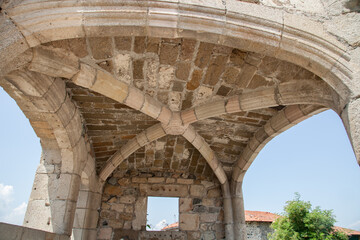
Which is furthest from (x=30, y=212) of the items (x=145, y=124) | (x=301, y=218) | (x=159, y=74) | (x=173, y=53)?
(x=301, y=218)

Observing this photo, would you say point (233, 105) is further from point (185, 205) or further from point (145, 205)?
point (145, 205)

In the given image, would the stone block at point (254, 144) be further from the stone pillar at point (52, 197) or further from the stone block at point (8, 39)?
the stone block at point (8, 39)

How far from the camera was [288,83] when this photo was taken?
2.63 meters

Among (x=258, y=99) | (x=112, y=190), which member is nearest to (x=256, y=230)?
(x=112, y=190)

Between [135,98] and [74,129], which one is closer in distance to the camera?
[135,98]

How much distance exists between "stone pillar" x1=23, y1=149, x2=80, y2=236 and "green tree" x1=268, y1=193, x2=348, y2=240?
262 inches

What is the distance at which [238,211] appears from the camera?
454 cm

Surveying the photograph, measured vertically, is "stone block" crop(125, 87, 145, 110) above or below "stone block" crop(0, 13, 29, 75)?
above

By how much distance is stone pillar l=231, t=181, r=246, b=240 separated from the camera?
4.39 metres

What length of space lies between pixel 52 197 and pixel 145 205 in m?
1.95

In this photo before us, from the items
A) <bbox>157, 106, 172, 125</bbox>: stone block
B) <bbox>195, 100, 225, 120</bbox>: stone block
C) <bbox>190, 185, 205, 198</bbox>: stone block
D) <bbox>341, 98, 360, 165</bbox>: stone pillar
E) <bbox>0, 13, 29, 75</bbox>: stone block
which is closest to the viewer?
<bbox>0, 13, 29, 75</bbox>: stone block

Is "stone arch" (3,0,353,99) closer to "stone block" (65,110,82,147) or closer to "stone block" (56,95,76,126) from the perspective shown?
"stone block" (56,95,76,126)

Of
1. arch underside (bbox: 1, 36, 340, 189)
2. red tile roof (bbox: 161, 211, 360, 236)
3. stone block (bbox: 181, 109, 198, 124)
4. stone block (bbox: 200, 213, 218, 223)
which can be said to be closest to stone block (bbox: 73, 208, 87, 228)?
arch underside (bbox: 1, 36, 340, 189)

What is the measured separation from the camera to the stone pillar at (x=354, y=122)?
5.70 ft
